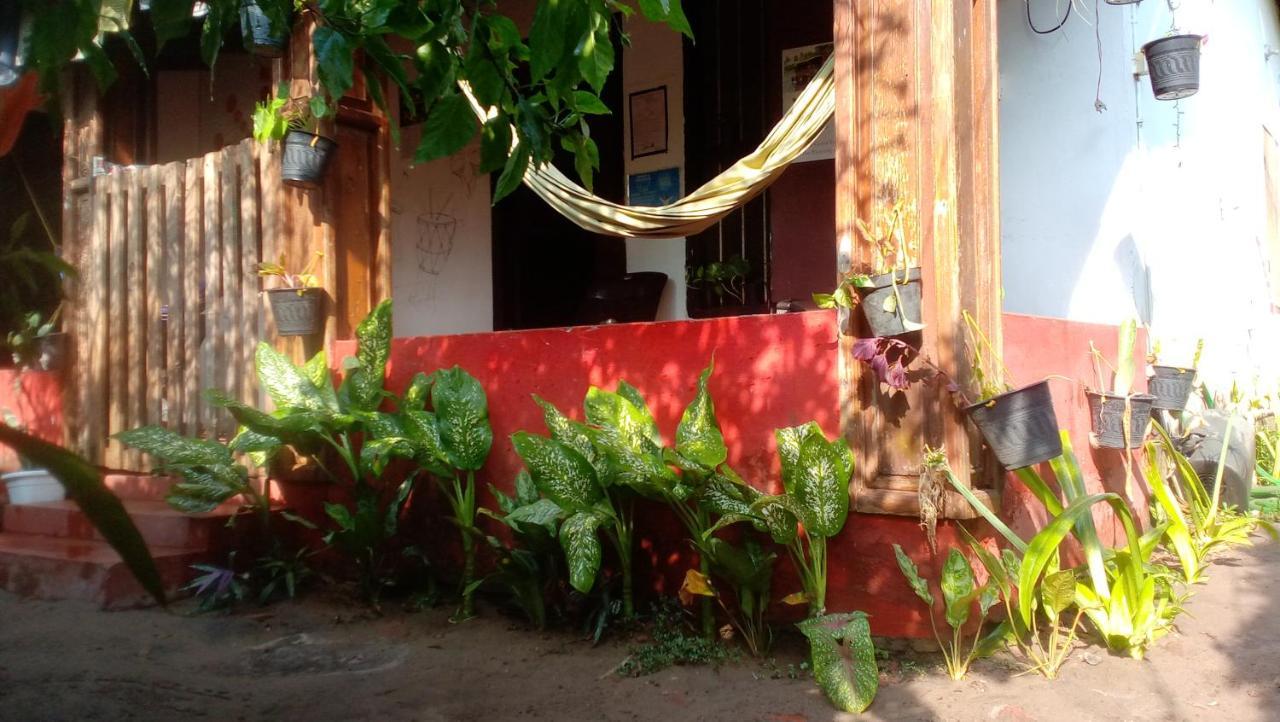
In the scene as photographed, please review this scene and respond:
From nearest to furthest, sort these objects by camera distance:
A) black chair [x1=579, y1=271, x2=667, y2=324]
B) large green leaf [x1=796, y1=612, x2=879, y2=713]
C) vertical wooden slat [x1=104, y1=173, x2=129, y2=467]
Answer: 1. large green leaf [x1=796, y1=612, x2=879, y2=713]
2. vertical wooden slat [x1=104, y1=173, x2=129, y2=467]
3. black chair [x1=579, y1=271, x2=667, y2=324]

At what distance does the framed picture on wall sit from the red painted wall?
154 inches

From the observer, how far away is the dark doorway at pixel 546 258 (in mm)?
6883

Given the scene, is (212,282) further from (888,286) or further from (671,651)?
(888,286)

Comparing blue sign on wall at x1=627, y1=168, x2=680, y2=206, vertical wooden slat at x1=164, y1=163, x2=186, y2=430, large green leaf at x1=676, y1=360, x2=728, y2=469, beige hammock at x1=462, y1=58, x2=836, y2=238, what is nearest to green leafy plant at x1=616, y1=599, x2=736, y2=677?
large green leaf at x1=676, y1=360, x2=728, y2=469

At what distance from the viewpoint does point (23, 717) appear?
3.11m

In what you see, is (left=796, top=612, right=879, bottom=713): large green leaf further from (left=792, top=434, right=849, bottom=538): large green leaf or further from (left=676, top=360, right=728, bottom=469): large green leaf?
(left=676, top=360, right=728, bottom=469): large green leaf

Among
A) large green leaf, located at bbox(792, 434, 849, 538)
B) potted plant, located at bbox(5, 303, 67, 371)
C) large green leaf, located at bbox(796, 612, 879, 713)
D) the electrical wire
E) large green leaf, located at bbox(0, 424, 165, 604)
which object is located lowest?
large green leaf, located at bbox(796, 612, 879, 713)

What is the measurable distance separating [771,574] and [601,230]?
1.90 metres


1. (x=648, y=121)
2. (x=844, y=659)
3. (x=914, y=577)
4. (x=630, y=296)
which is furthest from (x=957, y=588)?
(x=648, y=121)

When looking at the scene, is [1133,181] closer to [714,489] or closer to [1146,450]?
[1146,450]

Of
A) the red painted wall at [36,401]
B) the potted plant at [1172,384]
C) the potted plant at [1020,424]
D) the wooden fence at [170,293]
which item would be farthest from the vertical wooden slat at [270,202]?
the potted plant at [1172,384]

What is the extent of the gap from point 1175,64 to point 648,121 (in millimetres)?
3052

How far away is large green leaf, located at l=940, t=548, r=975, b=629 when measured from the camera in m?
3.27

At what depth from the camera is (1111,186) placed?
5.51 m
